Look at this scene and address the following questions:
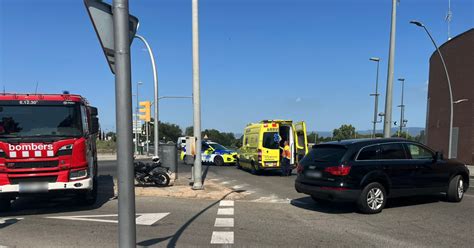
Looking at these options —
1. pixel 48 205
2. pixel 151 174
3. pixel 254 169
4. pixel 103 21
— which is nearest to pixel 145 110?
pixel 254 169

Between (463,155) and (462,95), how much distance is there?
4.94 metres

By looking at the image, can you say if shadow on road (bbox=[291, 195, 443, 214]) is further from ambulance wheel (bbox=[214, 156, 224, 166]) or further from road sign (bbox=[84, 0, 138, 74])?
ambulance wheel (bbox=[214, 156, 224, 166])

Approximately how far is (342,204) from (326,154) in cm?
170

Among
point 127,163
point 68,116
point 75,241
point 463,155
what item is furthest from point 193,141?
point 463,155

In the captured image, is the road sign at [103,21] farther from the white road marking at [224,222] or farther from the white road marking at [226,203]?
the white road marking at [226,203]

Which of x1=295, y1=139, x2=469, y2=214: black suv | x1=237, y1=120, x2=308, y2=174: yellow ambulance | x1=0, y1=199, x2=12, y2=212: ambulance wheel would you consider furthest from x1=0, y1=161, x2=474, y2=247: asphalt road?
x1=237, y1=120, x2=308, y2=174: yellow ambulance

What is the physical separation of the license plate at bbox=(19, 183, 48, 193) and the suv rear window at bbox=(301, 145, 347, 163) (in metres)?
5.84

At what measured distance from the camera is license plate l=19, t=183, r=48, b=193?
8898 mm

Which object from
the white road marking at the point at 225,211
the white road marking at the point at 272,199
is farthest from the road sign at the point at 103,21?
the white road marking at the point at 272,199

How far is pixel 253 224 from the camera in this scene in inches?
321

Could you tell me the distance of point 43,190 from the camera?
354 inches

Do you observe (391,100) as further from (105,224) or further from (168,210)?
(105,224)

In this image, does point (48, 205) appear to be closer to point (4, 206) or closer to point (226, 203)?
point (4, 206)

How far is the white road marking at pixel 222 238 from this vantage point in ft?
22.0
